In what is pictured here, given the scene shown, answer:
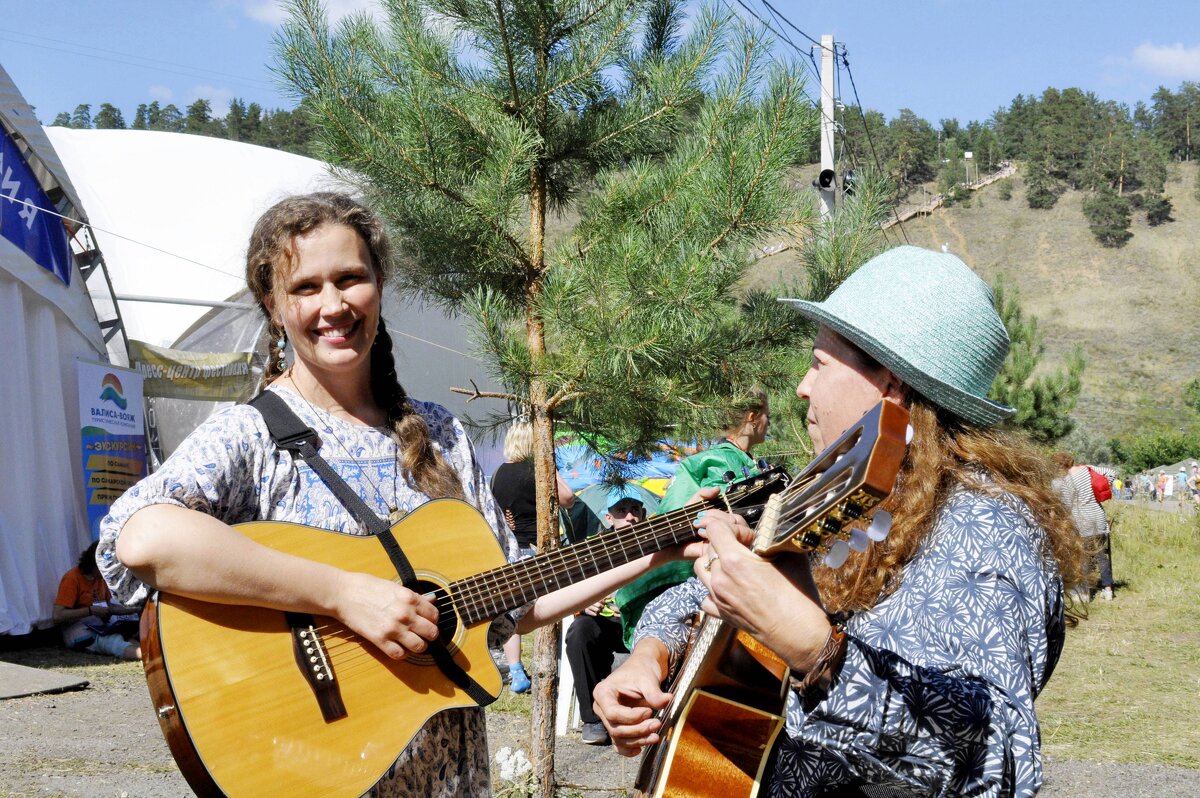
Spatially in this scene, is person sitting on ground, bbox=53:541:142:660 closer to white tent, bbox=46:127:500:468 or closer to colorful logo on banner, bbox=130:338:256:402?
white tent, bbox=46:127:500:468

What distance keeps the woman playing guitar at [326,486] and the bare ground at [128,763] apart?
3.22m

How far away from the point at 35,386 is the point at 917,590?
30.7ft

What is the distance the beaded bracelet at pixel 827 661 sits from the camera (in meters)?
1.38

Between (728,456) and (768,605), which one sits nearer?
(768,605)

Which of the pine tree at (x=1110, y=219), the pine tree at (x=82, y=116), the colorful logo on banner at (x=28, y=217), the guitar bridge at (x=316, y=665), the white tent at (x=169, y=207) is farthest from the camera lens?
the pine tree at (x=1110, y=219)

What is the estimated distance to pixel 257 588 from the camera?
6.18 ft

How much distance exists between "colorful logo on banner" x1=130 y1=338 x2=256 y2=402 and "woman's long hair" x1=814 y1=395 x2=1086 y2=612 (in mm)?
9639

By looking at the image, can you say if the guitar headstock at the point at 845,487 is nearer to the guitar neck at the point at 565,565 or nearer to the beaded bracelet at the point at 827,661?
the beaded bracelet at the point at 827,661

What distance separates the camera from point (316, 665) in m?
1.98

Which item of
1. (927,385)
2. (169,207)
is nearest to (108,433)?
(169,207)

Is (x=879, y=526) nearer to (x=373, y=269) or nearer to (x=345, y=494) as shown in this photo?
(x=345, y=494)

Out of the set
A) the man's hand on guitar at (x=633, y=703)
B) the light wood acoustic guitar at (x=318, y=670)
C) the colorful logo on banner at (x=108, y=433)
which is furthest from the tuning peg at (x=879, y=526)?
the colorful logo on banner at (x=108, y=433)

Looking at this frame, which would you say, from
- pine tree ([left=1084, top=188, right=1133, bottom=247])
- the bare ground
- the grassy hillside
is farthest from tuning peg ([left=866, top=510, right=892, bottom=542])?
pine tree ([left=1084, top=188, right=1133, bottom=247])

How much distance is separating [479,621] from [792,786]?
0.77 metres
